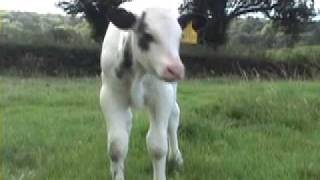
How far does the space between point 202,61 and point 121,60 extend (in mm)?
25280

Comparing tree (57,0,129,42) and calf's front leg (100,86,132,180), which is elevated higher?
calf's front leg (100,86,132,180)

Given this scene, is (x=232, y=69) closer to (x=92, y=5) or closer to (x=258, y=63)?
(x=258, y=63)

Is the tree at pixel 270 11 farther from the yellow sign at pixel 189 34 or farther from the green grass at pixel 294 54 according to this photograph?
the yellow sign at pixel 189 34

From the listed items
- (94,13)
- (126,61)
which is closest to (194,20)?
(126,61)

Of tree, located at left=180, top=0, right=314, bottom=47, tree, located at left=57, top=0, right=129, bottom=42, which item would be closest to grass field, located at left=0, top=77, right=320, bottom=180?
tree, located at left=57, top=0, right=129, bottom=42

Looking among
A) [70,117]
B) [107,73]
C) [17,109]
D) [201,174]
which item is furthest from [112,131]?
[17,109]

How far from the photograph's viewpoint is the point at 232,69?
29672 millimetres

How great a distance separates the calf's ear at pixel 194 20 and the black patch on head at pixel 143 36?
1.32ft

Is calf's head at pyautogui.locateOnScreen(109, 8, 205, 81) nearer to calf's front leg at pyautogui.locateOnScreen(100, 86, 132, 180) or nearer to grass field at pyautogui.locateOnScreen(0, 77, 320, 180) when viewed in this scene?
calf's front leg at pyautogui.locateOnScreen(100, 86, 132, 180)

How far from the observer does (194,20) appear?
15.6ft

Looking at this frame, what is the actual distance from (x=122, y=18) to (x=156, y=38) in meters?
0.30

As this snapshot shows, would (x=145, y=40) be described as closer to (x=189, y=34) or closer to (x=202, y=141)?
(x=189, y=34)

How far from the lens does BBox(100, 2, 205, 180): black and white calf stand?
418cm

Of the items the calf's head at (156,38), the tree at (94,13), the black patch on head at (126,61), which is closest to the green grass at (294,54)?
the tree at (94,13)
